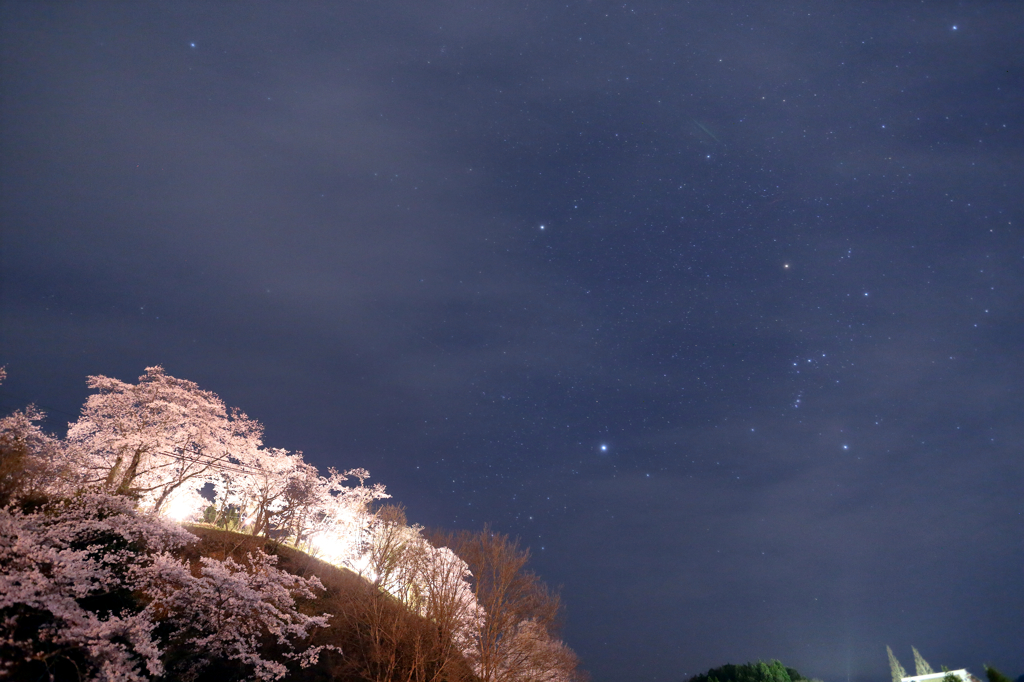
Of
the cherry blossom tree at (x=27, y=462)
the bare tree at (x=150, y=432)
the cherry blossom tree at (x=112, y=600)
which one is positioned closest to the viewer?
the cherry blossom tree at (x=112, y=600)

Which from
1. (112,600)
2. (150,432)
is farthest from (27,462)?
(150,432)

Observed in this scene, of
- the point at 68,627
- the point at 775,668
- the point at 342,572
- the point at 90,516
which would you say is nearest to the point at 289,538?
the point at 342,572

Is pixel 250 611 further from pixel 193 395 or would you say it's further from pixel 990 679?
pixel 990 679

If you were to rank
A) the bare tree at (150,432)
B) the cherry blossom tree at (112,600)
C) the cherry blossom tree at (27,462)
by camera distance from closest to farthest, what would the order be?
the cherry blossom tree at (112,600)
the cherry blossom tree at (27,462)
the bare tree at (150,432)

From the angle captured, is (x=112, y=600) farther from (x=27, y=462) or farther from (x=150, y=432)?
(x=150, y=432)

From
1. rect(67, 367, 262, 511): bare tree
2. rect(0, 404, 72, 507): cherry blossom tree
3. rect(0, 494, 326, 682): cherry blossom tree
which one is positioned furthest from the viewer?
rect(67, 367, 262, 511): bare tree

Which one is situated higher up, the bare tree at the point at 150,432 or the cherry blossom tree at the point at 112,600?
the bare tree at the point at 150,432

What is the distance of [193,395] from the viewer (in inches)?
1491

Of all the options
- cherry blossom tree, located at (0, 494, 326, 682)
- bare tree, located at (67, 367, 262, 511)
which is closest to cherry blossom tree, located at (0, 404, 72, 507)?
cherry blossom tree, located at (0, 494, 326, 682)

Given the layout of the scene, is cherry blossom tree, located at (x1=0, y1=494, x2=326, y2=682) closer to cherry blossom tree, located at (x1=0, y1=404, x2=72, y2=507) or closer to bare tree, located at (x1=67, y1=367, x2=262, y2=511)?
cherry blossom tree, located at (x1=0, y1=404, x2=72, y2=507)

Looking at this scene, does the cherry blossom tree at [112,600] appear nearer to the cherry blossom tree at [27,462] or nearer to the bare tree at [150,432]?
the cherry blossom tree at [27,462]

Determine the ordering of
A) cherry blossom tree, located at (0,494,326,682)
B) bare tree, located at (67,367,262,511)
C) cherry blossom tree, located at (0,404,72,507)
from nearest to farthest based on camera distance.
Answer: cherry blossom tree, located at (0,494,326,682), cherry blossom tree, located at (0,404,72,507), bare tree, located at (67,367,262,511)

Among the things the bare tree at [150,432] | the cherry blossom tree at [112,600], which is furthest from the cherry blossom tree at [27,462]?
the bare tree at [150,432]

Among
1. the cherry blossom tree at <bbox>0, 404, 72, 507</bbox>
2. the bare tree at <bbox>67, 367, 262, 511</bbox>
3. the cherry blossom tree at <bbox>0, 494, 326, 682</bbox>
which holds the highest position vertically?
the bare tree at <bbox>67, 367, 262, 511</bbox>
